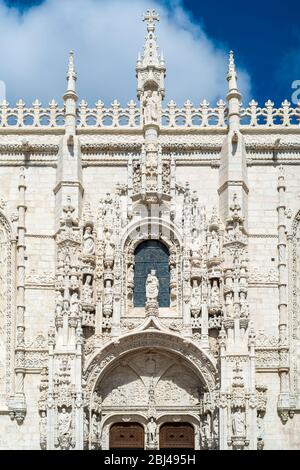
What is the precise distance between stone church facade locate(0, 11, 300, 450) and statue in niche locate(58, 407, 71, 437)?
4 centimetres

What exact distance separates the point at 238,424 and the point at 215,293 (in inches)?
117

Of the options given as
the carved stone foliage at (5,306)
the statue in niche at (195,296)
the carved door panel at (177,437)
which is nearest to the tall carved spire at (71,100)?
the carved stone foliage at (5,306)

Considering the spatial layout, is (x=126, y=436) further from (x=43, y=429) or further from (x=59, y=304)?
(x=59, y=304)

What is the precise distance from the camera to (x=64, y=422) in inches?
1089

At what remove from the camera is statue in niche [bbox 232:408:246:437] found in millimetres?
27516

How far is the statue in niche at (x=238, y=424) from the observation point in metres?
27.5

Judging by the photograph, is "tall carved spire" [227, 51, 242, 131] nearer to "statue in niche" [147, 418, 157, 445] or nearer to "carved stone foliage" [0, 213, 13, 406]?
"carved stone foliage" [0, 213, 13, 406]

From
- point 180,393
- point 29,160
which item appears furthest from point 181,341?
point 29,160

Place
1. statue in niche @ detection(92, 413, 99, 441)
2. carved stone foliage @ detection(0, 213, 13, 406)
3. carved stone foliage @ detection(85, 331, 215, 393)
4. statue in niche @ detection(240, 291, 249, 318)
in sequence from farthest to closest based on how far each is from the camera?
carved stone foliage @ detection(0, 213, 13, 406), carved stone foliage @ detection(85, 331, 215, 393), statue in niche @ detection(92, 413, 99, 441), statue in niche @ detection(240, 291, 249, 318)

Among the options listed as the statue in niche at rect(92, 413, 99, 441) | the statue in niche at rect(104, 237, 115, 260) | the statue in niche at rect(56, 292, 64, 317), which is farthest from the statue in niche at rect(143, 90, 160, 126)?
the statue in niche at rect(92, 413, 99, 441)

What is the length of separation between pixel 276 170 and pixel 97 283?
4.71m

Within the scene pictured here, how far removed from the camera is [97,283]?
29281 millimetres

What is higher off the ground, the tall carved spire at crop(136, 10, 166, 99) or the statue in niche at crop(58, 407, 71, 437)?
the tall carved spire at crop(136, 10, 166, 99)

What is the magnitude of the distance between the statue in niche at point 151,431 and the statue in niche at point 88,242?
3808mm
